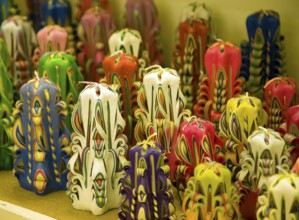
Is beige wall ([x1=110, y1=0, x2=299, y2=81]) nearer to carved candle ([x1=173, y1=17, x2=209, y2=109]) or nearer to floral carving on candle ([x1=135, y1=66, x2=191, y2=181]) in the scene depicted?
carved candle ([x1=173, y1=17, x2=209, y2=109])

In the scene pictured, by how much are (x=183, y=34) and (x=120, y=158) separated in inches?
14.7

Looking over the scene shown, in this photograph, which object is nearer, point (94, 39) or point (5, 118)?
point (5, 118)

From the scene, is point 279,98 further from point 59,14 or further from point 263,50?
point 59,14

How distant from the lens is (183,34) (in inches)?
63.7

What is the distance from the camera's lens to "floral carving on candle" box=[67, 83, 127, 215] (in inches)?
52.7

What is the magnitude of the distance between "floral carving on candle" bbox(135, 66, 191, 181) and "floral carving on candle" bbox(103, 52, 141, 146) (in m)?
0.06

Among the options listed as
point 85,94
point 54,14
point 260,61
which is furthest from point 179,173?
point 54,14

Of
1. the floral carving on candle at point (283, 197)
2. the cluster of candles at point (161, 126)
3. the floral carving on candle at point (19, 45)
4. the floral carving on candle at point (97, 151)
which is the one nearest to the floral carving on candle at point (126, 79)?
the cluster of candles at point (161, 126)

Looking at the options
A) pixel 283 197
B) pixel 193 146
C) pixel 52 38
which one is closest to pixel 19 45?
pixel 52 38

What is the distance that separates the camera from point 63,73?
1.50 meters

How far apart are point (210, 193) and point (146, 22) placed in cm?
63

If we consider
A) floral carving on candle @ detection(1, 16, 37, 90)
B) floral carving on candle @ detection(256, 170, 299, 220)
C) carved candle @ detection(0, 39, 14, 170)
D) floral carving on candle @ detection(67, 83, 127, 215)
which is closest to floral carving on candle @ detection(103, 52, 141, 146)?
floral carving on candle @ detection(67, 83, 127, 215)

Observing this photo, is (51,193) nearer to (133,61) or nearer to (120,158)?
(120,158)

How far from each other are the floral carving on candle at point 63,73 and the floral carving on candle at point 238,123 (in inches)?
12.8
